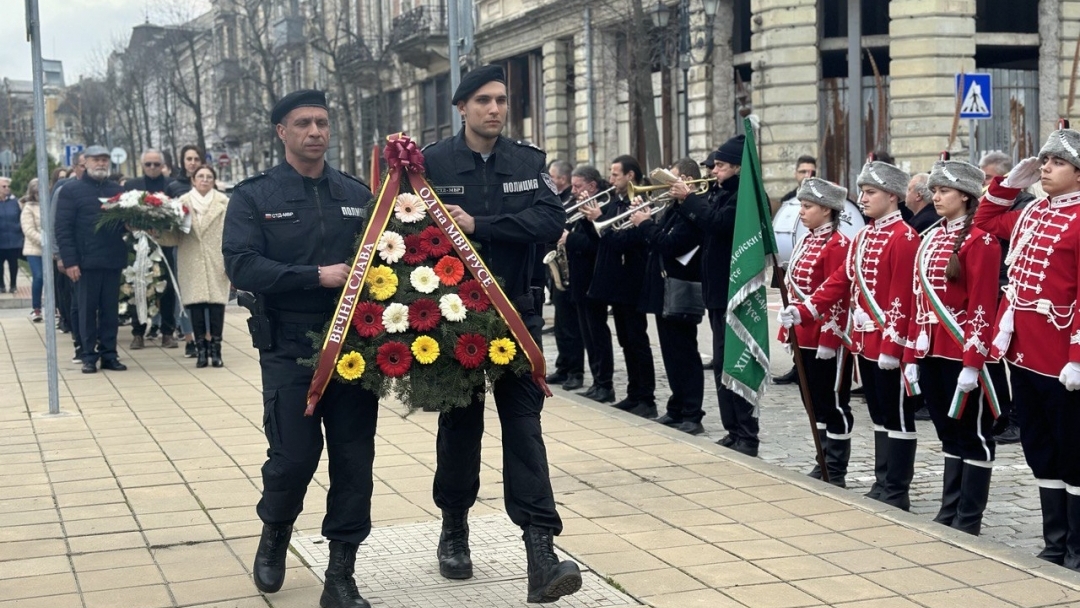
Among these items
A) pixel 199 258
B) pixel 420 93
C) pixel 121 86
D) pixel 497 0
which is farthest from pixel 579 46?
pixel 121 86

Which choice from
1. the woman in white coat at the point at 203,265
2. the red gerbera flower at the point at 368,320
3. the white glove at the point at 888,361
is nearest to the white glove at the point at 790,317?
the white glove at the point at 888,361

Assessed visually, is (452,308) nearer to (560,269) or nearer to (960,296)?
(960,296)

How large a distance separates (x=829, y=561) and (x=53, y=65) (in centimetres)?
1230

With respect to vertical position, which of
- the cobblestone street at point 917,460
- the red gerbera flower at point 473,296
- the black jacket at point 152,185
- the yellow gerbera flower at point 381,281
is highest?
the black jacket at point 152,185

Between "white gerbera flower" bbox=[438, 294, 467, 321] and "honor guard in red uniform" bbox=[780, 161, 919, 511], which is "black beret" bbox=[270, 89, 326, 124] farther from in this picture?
"honor guard in red uniform" bbox=[780, 161, 919, 511]

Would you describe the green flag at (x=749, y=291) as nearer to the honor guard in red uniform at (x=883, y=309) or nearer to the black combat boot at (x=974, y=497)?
the honor guard in red uniform at (x=883, y=309)

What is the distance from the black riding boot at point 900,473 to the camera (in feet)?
23.7

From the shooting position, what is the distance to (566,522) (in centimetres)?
670

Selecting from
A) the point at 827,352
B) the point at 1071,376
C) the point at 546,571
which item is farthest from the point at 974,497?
the point at 546,571

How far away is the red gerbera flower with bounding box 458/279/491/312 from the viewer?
5340 millimetres

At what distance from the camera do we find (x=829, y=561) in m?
5.95

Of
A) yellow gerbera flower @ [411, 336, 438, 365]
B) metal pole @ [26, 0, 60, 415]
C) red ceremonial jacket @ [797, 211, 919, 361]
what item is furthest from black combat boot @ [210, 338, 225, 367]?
yellow gerbera flower @ [411, 336, 438, 365]

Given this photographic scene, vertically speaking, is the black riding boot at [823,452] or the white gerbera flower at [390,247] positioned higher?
the white gerbera flower at [390,247]

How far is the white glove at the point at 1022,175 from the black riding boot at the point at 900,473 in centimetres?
147
